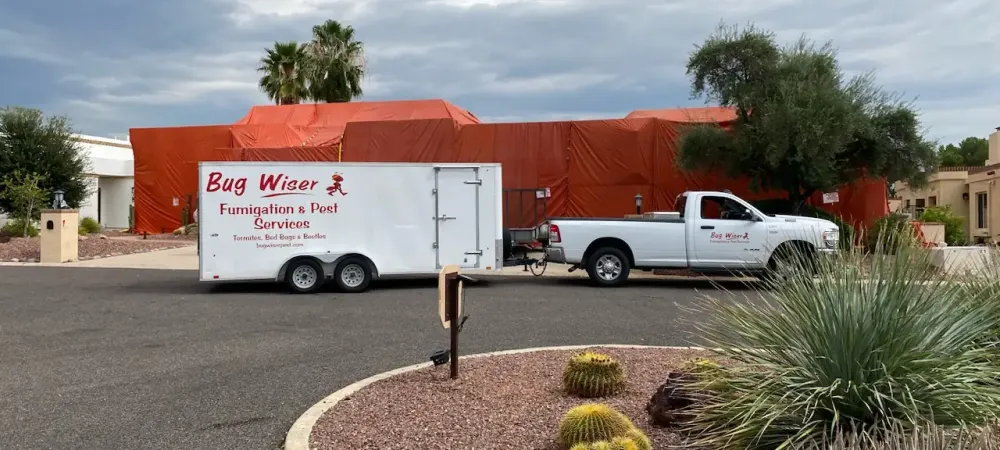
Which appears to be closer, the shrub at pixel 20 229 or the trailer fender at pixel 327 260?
the trailer fender at pixel 327 260

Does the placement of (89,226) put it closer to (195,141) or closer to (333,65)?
(195,141)

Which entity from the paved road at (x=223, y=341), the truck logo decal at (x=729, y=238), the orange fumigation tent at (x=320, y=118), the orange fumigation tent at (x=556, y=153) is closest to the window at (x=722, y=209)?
the truck logo decal at (x=729, y=238)

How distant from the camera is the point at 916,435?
10.1 ft

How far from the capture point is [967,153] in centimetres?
6812

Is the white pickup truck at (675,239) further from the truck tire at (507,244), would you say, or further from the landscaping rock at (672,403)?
the landscaping rock at (672,403)

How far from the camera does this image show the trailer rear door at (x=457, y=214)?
1445 cm

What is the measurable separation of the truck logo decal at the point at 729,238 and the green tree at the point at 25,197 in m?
22.1

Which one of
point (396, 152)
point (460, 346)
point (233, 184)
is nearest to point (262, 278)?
point (233, 184)

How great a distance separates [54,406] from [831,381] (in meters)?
5.79

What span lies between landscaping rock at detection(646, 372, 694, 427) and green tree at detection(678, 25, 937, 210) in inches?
628

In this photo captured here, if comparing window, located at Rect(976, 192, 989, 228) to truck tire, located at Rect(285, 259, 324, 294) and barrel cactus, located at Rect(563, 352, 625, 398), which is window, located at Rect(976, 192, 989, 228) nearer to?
truck tire, located at Rect(285, 259, 324, 294)

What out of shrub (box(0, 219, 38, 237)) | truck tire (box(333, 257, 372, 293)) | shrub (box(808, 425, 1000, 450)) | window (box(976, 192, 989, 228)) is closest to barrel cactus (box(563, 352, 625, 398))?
shrub (box(808, 425, 1000, 450))

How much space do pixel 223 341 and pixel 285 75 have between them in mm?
33846

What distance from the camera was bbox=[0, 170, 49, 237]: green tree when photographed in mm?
25344
